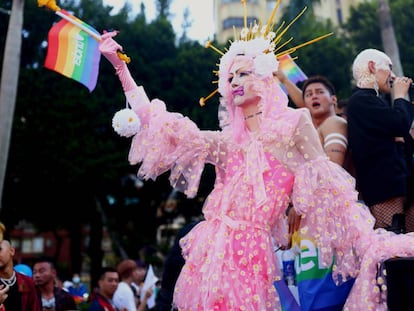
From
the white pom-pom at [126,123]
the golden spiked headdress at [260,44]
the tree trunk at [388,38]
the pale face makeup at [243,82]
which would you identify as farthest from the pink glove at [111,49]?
the tree trunk at [388,38]

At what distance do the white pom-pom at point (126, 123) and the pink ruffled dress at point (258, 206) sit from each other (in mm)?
153

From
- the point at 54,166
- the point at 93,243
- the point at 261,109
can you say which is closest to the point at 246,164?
the point at 261,109

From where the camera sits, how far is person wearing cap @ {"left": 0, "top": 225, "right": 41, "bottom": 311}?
4.30m

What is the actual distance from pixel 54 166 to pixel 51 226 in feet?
15.5

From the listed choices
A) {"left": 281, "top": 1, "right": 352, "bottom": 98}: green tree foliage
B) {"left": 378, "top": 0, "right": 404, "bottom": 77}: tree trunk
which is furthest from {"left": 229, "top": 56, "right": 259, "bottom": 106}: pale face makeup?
{"left": 281, "top": 1, "right": 352, "bottom": 98}: green tree foliage

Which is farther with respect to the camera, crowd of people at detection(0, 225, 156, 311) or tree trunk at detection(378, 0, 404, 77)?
tree trunk at detection(378, 0, 404, 77)

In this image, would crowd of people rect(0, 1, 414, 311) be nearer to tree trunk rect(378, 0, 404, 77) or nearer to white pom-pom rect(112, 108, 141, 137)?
white pom-pom rect(112, 108, 141, 137)

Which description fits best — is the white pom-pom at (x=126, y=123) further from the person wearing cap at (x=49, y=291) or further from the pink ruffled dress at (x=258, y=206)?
the person wearing cap at (x=49, y=291)

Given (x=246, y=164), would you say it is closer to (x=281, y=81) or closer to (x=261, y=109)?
(x=261, y=109)

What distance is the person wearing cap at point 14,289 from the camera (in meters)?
4.30

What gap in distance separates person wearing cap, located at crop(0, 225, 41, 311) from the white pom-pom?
1.89 metres

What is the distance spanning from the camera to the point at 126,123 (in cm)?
310

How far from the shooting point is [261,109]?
11.2 ft

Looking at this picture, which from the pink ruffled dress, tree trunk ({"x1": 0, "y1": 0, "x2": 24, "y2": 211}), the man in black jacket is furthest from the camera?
tree trunk ({"x1": 0, "y1": 0, "x2": 24, "y2": 211})
